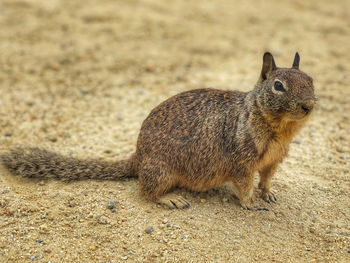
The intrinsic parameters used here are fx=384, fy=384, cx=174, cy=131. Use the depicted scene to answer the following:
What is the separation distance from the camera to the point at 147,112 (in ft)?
23.1

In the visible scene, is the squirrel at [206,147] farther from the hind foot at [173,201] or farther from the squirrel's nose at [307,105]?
the squirrel's nose at [307,105]

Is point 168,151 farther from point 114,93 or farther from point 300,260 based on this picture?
point 114,93

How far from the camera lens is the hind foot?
15.0 feet

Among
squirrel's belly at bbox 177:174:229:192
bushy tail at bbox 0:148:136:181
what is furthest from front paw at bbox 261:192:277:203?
bushy tail at bbox 0:148:136:181

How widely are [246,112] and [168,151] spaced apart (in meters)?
1.02

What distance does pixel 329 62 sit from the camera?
875 cm

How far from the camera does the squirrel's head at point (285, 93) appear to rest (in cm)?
386

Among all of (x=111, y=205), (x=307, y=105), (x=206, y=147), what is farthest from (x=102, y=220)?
(x=307, y=105)

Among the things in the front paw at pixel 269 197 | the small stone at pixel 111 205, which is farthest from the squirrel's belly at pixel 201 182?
the small stone at pixel 111 205

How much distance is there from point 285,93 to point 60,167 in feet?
9.51

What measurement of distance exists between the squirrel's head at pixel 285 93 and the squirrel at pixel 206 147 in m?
0.01

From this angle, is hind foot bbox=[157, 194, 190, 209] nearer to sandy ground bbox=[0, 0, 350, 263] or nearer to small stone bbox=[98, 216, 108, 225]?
sandy ground bbox=[0, 0, 350, 263]

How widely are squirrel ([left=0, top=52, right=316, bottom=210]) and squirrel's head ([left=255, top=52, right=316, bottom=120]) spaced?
10mm

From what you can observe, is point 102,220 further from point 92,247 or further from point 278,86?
point 278,86
